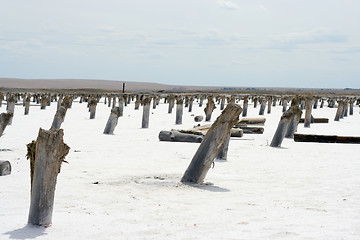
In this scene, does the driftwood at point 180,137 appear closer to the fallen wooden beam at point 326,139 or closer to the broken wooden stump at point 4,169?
the fallen wooden beam at point 326,139

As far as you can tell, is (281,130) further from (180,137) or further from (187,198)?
(187,198)

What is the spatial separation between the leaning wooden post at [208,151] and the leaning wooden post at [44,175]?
2852 millimetres

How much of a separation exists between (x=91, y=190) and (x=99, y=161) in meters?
3.17

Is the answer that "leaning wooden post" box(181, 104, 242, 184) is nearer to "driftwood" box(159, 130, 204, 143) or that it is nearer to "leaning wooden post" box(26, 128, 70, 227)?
"leaning wooden post" box(26, 128, 70, 227)

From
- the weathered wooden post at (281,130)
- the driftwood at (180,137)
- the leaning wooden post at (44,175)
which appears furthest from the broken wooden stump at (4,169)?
the weathered wooden post at (281,130)

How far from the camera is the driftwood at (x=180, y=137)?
1356cm

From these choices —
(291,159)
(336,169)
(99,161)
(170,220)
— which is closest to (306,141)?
(291,159)

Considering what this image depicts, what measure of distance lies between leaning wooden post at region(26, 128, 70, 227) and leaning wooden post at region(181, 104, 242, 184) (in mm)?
2852

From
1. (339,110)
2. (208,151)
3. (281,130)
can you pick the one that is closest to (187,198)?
(208,151)

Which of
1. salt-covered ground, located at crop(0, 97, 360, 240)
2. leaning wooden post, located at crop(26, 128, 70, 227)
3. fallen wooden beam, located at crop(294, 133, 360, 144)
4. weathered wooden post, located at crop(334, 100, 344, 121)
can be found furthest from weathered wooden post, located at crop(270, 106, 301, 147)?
weathered wooden post, located at crop(334, 100, 344, 121)

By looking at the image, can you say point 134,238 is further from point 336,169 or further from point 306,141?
point 306,141

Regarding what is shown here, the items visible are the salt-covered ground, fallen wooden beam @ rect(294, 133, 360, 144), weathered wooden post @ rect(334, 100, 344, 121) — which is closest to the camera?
the salt-covered ground

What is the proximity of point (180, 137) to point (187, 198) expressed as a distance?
700 cm

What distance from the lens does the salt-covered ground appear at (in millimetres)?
5152
